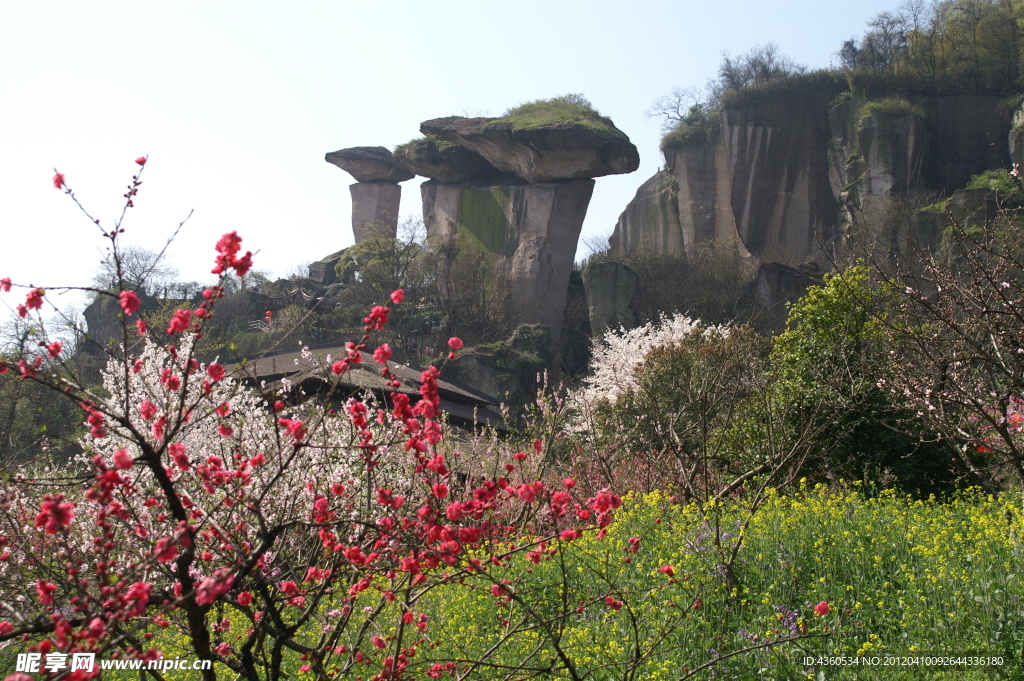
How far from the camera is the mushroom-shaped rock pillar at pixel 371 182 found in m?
36.4

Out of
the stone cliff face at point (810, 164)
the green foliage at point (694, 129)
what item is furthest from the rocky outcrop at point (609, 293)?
the green foliage at point (694, 129)

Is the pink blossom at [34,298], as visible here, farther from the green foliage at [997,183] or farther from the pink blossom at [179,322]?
the green foliage at [997,183]

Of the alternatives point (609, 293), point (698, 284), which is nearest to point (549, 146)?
point (609, 293)

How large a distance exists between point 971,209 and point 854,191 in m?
6.11

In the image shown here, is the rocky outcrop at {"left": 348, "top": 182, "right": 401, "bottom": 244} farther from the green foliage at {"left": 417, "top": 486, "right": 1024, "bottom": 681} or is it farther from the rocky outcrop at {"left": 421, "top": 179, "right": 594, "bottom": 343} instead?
the green foliage at {"left": 417, "top": 486, "right": 1024, "bottom": 681}

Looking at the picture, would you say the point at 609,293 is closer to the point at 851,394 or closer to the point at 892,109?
the point at 892,109

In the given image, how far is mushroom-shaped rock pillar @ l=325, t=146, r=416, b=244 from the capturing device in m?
36.4

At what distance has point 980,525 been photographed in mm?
6789

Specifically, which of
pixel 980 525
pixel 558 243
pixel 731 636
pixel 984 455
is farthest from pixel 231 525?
pixel 558 243

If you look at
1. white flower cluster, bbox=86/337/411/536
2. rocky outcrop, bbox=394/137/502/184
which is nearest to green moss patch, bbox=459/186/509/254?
rocky outcrop, bbox=394/137/502/184

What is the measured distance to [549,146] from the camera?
30516 mm

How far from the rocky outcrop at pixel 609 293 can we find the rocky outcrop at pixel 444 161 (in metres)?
7.83

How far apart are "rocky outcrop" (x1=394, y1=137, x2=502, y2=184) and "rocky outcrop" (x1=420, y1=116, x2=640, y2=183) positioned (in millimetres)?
748

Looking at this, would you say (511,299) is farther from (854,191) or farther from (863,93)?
(863,93)
